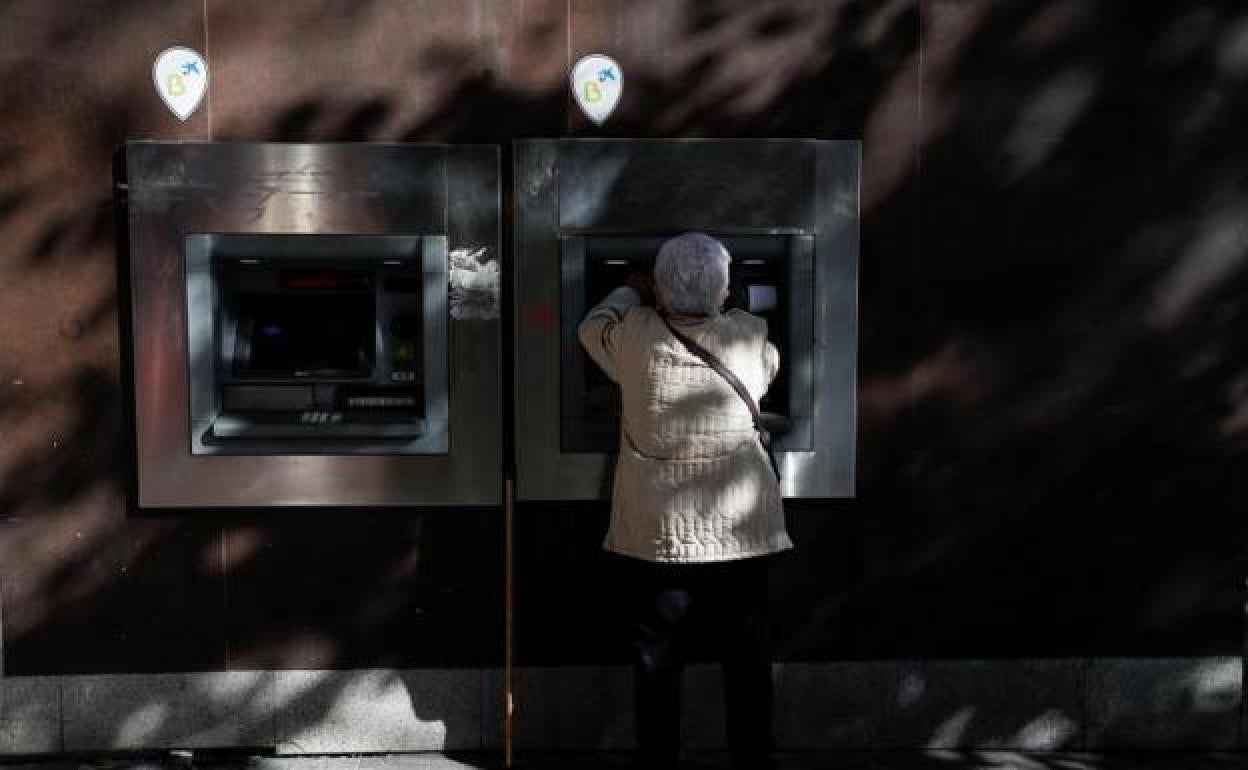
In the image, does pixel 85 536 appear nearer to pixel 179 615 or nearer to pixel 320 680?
pixel 179 615

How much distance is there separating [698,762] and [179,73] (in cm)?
299

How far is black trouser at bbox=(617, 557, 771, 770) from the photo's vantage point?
411 cm

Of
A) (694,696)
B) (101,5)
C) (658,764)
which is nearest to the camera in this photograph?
(658,764)

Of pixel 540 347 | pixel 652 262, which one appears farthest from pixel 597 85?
pixel 540 347

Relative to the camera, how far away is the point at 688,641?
4270mm

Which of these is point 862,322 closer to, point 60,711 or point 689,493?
point 689,493

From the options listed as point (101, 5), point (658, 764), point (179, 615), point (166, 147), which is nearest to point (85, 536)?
point (179, 615)

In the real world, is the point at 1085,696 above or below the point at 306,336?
below

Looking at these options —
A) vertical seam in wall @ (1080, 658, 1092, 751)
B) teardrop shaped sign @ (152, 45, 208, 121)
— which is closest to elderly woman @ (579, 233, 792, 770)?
vertical seam in wall @ (1080, 658, 1092, 751)

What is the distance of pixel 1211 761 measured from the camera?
4871 millimetres

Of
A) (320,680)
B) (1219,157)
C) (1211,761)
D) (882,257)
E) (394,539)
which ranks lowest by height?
(1211,761)

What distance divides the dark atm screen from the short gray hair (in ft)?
3.85

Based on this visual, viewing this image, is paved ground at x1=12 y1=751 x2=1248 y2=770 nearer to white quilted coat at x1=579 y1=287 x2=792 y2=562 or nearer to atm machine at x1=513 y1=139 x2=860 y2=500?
atm machine at x1=513 y1=139 x2=860 y2=500

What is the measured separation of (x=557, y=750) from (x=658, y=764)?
28.7 inches
